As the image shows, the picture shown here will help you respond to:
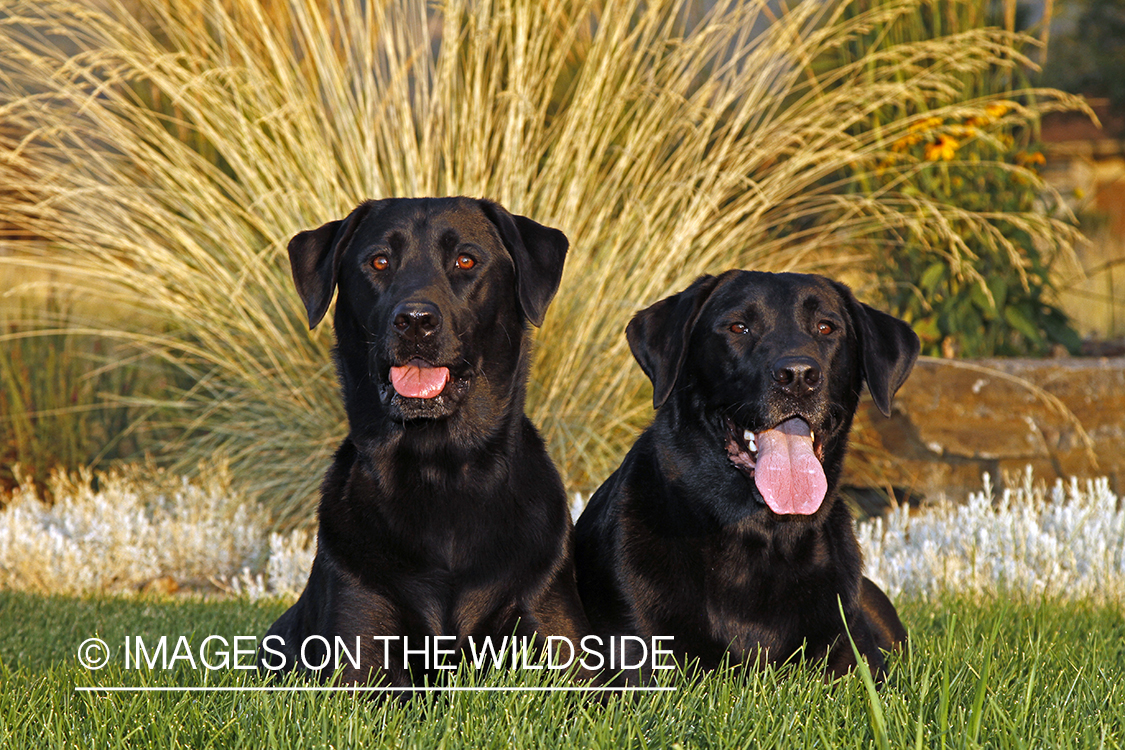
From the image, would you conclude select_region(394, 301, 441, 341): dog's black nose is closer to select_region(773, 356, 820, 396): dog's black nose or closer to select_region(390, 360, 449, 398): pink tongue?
select_region(390, 360, 449, 398): pink tongue

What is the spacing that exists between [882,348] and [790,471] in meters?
0.44

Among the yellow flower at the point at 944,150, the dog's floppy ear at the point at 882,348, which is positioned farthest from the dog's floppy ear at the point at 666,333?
the yellow flower at the point at 944,150

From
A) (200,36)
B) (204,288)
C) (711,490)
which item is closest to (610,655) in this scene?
(711,490)

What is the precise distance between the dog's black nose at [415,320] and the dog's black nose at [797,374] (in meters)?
0.77

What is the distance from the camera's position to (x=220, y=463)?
491cm

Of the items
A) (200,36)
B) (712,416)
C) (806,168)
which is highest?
(200,36)

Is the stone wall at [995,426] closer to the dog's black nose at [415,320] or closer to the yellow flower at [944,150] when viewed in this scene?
the yellow flower at [944,150]

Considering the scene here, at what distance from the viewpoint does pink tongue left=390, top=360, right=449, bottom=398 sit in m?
2.54

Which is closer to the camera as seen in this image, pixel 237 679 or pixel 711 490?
pixel 237 679

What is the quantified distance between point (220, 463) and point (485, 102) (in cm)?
203

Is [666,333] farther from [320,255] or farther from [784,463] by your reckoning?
[320,255]

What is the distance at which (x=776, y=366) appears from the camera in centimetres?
253

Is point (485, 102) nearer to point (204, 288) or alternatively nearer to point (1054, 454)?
point (204, 288)

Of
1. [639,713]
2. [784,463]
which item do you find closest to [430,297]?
[784,463]
